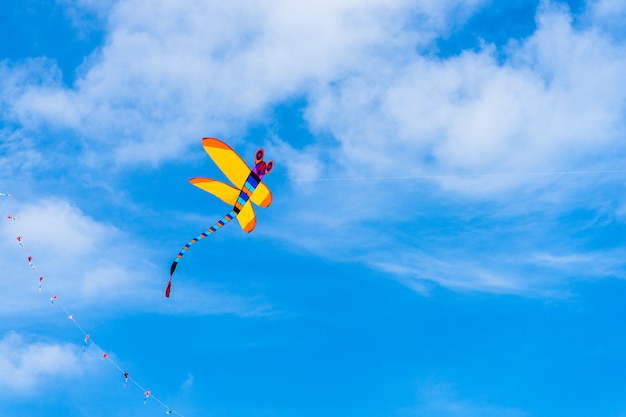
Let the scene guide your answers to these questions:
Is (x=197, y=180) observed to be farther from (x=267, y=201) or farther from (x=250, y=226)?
(x=267, y=201)

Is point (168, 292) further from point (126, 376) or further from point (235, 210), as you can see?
point (126, 376)

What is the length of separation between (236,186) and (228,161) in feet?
5.37

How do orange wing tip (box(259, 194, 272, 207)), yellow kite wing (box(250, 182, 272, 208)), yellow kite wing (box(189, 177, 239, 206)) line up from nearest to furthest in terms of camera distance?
yellow kite wing (box(250, 182, 272, 208))
orange wing tip (box(259, 194, 272, 207))
yellow kite wing (box(189, 177, 239, 206))

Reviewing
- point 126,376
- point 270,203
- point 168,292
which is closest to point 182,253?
point 168,292

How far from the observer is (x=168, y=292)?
113ft

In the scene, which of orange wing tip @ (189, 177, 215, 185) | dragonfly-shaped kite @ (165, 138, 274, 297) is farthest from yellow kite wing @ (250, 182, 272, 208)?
orange wing tip @ (189, 177, 215, 185)

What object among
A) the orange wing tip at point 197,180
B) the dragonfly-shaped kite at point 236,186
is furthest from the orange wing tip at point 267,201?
the orange wing tip at point 197,180

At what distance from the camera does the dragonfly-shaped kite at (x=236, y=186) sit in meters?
34.3

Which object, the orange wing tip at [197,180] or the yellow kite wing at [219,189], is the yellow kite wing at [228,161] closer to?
the yellow kite wing at [219,189]

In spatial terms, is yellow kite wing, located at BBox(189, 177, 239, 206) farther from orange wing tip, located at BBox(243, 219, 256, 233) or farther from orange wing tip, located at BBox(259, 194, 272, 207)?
orange wing tip, located at BBox(259, 194, 272, 207)

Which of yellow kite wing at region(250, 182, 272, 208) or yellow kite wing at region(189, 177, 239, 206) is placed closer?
yellow kite wing at region(250, 182, 272, 208)

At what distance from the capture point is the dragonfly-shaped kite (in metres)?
34.3

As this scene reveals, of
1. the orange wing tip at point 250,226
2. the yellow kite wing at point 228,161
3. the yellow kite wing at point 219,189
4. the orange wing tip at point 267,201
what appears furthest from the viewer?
the orange wing tip at point 250,226

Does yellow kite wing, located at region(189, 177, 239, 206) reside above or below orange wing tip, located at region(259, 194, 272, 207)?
above
